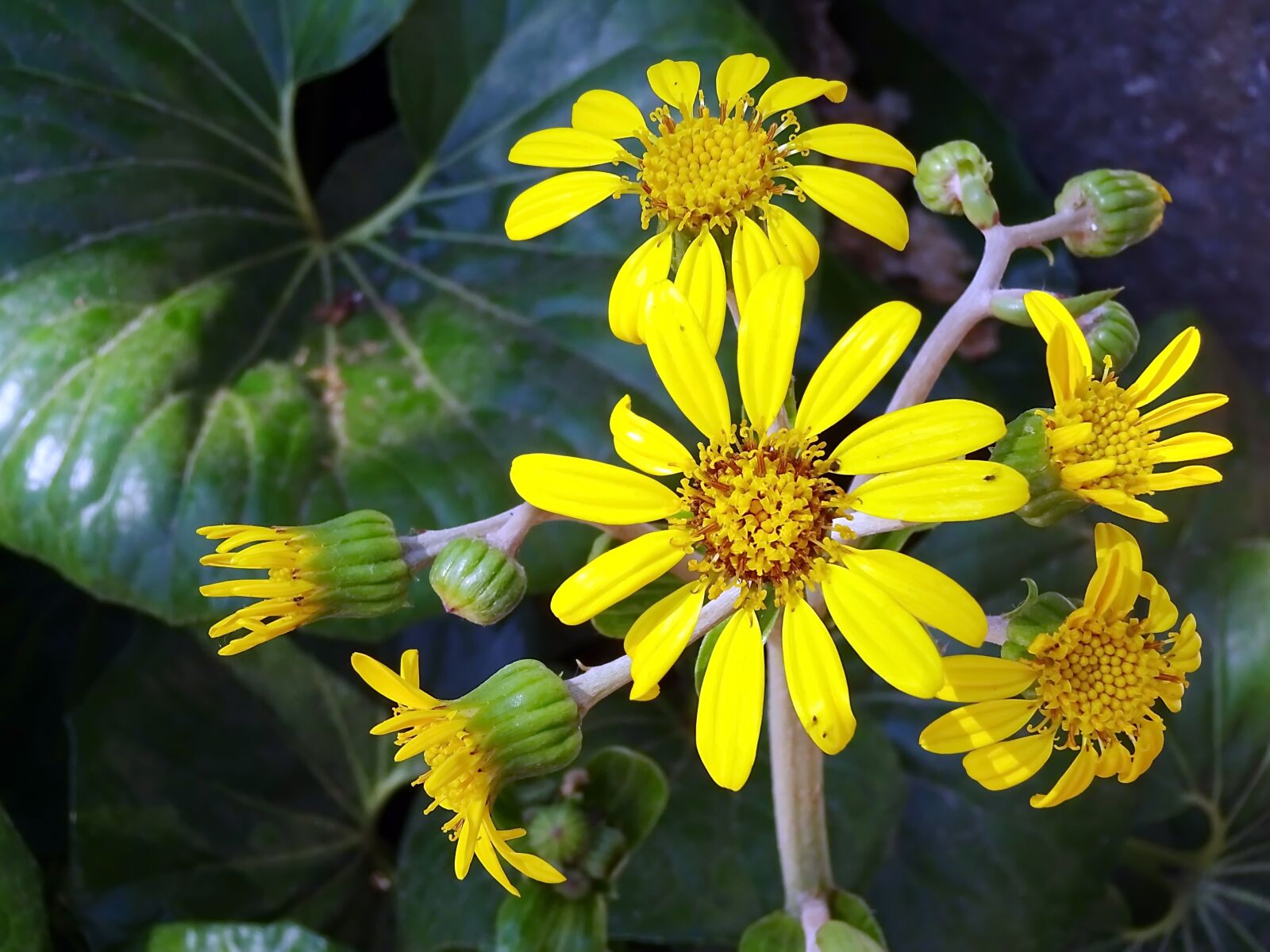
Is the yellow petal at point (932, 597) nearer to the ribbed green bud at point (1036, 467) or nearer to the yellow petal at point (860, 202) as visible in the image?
the ribbed green bud at point (1036, 467)

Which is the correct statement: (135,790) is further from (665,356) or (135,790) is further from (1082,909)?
(1082,909)

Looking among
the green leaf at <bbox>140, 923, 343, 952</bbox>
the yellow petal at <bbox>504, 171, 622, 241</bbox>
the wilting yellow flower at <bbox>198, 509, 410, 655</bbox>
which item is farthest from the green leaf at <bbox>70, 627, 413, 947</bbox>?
the yellow petal at <bbox>504, 171, 622, 241</bbox>

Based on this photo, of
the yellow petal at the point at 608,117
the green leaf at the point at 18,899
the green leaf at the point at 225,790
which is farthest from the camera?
the green leaf at the point at 225,790

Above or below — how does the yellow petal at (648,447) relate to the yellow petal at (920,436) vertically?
above

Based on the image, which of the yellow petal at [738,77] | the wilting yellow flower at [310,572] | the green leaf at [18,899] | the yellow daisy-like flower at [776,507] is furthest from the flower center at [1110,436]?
the green leaf at [18,899]

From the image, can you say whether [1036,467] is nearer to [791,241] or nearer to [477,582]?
[791,241]

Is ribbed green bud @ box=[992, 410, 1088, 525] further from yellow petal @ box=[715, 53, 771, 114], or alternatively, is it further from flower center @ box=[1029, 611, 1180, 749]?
yellow petal @ box=[715, 53, 771, 114]
